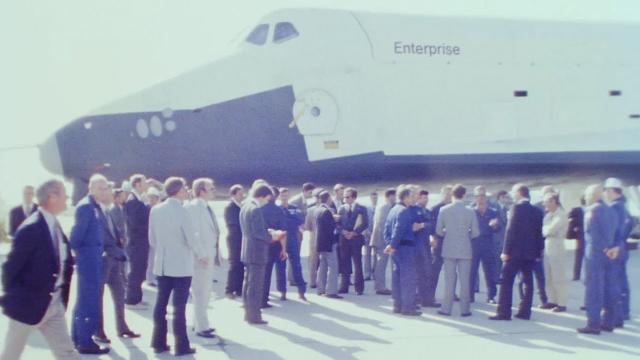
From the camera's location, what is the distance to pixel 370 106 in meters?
12.4

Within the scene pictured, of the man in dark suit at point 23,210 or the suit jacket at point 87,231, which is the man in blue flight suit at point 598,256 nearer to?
the suit jacket at point 87,231

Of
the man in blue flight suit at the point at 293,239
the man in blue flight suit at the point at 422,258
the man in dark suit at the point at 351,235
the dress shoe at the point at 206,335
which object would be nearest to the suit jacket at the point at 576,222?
the man in blue flight suit at the point at 422,258

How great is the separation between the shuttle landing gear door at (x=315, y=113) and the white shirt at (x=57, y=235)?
24.9ft

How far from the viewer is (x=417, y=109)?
498 inches

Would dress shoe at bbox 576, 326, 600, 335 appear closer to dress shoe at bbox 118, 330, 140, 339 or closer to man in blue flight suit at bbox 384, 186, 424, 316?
man in blue flight suit at bbox 384, 186, 424, 316

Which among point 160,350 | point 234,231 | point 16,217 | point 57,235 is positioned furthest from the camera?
point 234,231

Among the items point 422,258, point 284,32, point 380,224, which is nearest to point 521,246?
point 422,258

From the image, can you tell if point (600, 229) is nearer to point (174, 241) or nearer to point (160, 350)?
point (174, 241)

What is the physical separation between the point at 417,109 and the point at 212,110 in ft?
13.0

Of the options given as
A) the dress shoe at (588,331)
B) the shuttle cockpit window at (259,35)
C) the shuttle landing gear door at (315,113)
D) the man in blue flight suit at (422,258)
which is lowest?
the dress shoe at (588,331)

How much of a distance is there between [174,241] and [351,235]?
422cm

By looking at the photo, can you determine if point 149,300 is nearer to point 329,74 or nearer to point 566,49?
point 329,74

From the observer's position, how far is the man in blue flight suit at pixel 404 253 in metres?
8.66

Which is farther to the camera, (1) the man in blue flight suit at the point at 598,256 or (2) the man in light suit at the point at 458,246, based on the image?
(2) the man in light suit at the point at 458,246
